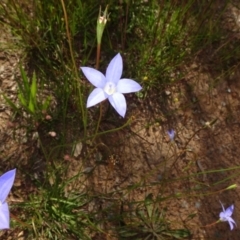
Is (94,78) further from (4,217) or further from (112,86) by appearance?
(4,217)

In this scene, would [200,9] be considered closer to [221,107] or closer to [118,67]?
[221,107]

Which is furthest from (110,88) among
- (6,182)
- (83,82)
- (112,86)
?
(83,82)

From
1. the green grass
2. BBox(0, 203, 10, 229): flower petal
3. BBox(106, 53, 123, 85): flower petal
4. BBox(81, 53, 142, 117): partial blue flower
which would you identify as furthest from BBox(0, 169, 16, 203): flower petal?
the green grass

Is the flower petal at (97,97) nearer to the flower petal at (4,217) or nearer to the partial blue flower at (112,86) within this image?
the partial blue flower at (112,86)

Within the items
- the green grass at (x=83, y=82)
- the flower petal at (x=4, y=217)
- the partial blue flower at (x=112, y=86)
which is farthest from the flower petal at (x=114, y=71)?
the flower petal at (x=4, y=217)

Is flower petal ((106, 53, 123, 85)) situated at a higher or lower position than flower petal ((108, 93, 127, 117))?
higher

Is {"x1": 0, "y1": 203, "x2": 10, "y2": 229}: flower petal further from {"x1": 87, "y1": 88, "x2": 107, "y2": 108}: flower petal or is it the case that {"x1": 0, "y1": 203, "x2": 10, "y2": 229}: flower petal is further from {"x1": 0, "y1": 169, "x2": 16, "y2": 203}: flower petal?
{"x1": 87, "y1": 88, "x2": 107, "y2": 108}: flower petal
